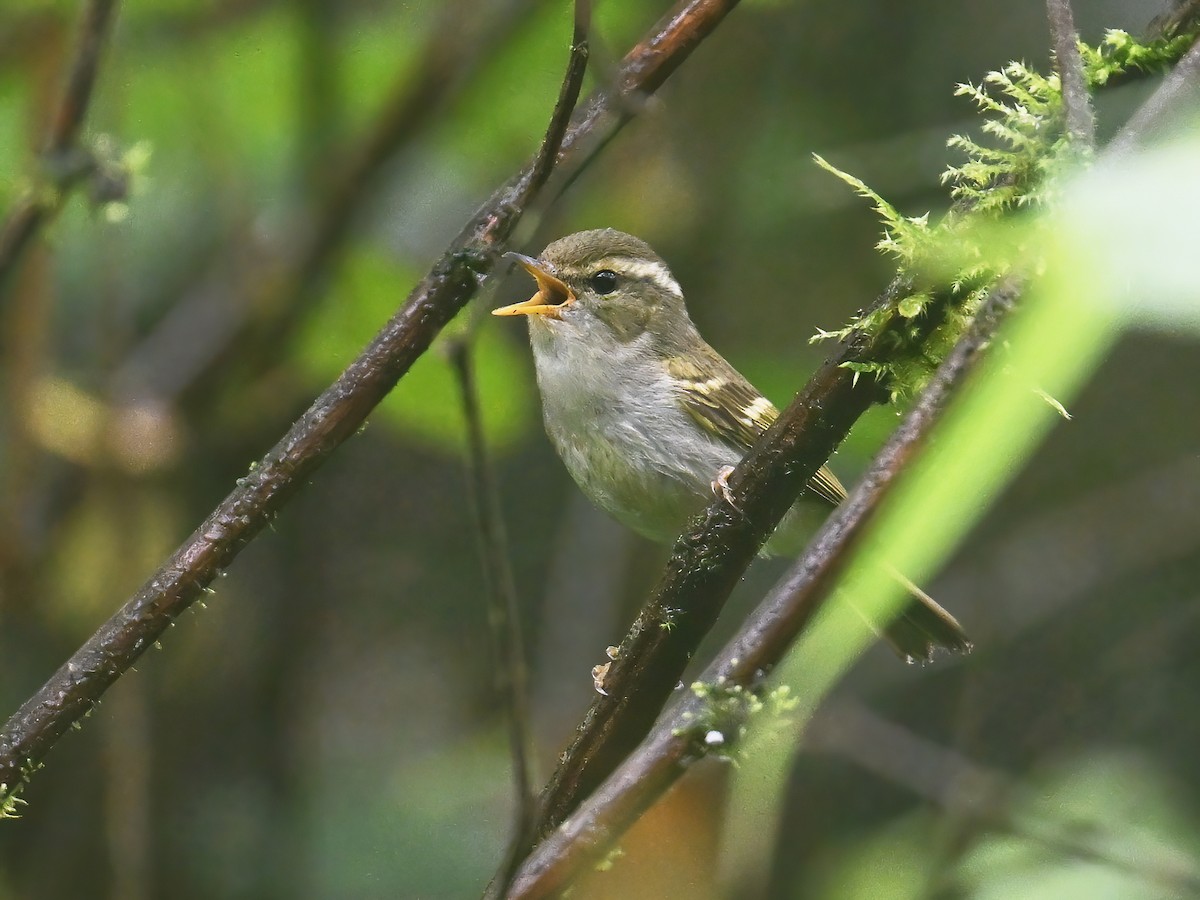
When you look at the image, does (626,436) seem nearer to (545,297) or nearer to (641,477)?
(641,477)

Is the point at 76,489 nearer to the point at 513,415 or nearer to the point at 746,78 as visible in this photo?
the point at 513,415

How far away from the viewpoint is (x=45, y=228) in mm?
2350

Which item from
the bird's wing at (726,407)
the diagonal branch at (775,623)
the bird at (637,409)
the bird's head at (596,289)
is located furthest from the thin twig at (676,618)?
the bird's head at (596,289)

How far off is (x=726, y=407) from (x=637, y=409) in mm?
232

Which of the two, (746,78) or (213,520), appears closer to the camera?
(213,520)

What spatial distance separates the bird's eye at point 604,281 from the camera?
2996 mm

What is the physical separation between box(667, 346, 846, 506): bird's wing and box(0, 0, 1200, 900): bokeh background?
0.16 m

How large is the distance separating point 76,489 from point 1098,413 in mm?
3392

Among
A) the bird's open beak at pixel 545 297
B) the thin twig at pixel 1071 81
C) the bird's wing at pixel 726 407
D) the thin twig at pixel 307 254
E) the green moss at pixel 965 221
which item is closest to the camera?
the thin twig at pixel 1071 81

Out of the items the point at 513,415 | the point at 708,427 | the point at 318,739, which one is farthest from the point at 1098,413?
the point at 318,739

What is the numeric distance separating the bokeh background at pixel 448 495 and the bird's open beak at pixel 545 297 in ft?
0.34

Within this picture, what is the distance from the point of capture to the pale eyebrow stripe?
9.87 ft

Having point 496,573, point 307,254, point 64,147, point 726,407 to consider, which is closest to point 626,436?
point 726,407

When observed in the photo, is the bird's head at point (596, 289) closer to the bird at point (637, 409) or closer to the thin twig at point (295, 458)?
the bird at point (637, 409)
